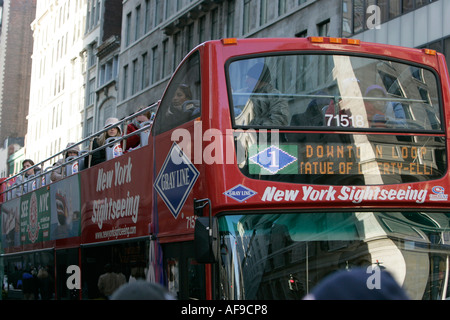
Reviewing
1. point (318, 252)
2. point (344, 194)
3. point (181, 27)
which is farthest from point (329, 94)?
point (181, 27)

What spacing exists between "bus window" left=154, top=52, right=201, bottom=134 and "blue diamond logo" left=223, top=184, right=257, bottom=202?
1.10 metres

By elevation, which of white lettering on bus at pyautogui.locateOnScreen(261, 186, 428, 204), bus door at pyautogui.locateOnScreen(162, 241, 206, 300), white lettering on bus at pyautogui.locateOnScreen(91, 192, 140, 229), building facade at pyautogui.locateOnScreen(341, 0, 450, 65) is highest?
building facade at pyautogui.locateOnScreen(341, 0, 450, 65)

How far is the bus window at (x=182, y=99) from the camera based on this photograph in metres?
8.00

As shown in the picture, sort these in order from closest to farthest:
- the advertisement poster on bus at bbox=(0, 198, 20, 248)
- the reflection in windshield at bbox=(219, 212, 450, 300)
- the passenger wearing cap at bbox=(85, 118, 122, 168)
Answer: the reflection in windshield at bbox=(219, 212, 450, 300) < the passenger wearing cap at bbox=(85, 118, 122, 168) < the advertisement poster on bus at bbox=(0, 198, 20, 248)

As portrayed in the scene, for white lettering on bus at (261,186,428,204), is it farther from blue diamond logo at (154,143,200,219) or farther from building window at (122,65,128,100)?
building window at (122,65,128,100)

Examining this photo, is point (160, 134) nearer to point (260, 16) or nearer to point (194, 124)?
point (194, 124)

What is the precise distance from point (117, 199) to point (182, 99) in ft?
8.03

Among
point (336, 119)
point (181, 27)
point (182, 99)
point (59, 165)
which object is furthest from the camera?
point (181, 27)

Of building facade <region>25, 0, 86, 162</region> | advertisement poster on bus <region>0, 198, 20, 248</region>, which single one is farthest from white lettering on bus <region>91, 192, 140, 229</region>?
building facade <region>25, 0, 86, 162</region>

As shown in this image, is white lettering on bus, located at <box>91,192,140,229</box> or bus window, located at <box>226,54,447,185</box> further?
white lettering on bus, located at <box>91,192,140,229</box>

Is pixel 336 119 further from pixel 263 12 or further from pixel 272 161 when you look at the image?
pixel 263 12

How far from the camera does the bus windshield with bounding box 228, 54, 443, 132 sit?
295 inches

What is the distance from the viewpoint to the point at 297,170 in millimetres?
7203

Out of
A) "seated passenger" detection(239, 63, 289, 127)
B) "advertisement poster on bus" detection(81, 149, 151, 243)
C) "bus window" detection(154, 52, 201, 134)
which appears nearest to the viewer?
"seated passenger" detection(239, 63, 289, 127)
